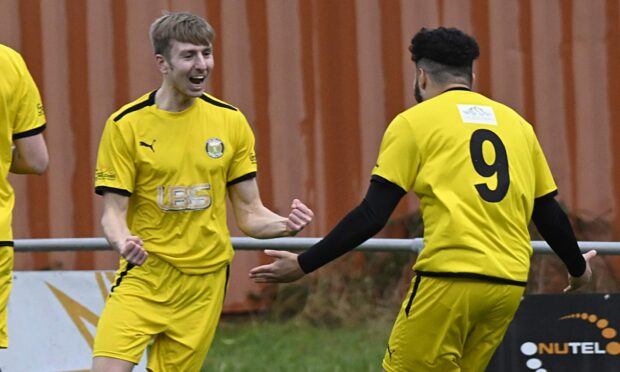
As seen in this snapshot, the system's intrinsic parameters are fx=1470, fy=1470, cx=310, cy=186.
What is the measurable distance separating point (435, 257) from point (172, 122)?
1344 millimetres

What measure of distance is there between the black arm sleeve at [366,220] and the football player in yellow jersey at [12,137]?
1181 millimetres

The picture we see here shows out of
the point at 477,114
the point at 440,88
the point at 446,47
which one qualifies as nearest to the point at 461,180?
the point at 477,114

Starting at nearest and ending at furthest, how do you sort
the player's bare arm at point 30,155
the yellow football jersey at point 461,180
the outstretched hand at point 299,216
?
the yellow football jersey at point 461,180
the player's bare arm at point 30,155
the outstretched hand at point 299,216

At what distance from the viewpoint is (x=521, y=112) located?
9.88m

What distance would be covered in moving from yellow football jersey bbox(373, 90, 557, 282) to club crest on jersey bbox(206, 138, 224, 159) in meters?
0.96

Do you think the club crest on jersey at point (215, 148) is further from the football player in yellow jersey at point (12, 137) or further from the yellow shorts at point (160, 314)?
the football player in yellow jersey at point (12, 137)

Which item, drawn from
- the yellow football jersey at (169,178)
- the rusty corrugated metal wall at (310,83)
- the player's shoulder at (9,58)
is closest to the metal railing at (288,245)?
the yellow football jersey at (169,178)

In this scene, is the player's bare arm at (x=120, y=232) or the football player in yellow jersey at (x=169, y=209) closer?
the player's bare arm at (x=120, y=232)

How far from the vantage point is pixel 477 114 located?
17.5 feet

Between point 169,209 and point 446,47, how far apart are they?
1.34 m

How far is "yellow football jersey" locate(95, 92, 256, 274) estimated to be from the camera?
5918 mm

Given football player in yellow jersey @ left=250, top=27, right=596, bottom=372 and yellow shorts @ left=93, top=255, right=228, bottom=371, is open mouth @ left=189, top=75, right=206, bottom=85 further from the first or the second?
football player in yellow jersey @ left=250, top=27, right=596, bottom=372

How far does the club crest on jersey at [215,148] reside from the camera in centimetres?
600

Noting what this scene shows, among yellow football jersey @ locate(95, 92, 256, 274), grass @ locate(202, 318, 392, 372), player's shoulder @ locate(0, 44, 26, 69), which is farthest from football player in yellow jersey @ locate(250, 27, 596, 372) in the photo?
grass @ locate(202, 318, 392, 372)
